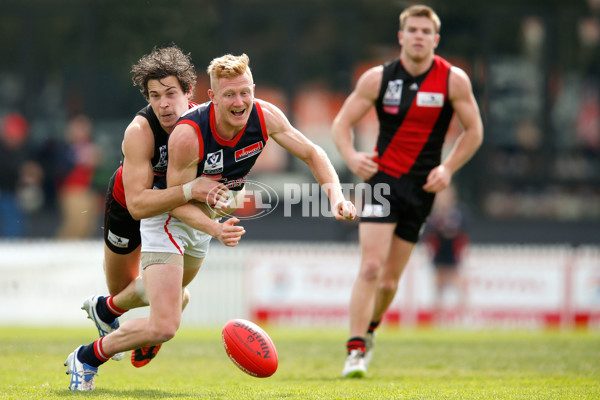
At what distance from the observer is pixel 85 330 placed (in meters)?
12.5

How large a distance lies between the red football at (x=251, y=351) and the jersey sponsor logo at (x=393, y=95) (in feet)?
8.21

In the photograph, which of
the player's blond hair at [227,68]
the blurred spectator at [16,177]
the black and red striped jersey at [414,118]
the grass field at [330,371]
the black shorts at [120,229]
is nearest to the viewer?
the player's blond hair at [227,68]

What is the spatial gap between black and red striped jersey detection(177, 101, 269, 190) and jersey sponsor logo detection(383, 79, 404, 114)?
1.83 metres

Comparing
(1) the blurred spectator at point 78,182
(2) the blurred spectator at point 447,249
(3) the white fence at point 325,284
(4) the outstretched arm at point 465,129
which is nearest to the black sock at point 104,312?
(4) the outstretched arm at point 465,129

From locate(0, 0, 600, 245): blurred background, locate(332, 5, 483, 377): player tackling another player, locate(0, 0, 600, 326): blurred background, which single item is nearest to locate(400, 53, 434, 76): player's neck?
locate(332, 5, 483, 377): player tackling another player

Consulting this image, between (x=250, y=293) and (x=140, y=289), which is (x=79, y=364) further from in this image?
(x=250, y=293)

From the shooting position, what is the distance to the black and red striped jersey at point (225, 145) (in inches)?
231

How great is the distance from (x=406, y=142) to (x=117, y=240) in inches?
101

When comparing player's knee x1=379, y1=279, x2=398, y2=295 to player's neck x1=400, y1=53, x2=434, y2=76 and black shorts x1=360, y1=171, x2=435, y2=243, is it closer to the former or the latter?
black shorts x1=360, y1=171, x2=435, y2=243

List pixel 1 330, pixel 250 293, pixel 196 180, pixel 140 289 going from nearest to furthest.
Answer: pixel 196 180 < pixel 140 289 < pixel 1 330 < pixel 250 293

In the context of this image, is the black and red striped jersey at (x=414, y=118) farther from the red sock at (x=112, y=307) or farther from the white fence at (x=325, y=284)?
the white fence at (x=325, y=284)

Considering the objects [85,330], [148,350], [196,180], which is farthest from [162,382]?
[85,330]

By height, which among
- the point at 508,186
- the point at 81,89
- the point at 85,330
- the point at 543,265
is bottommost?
the point at 85,330

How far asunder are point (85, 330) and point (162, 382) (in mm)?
6012
